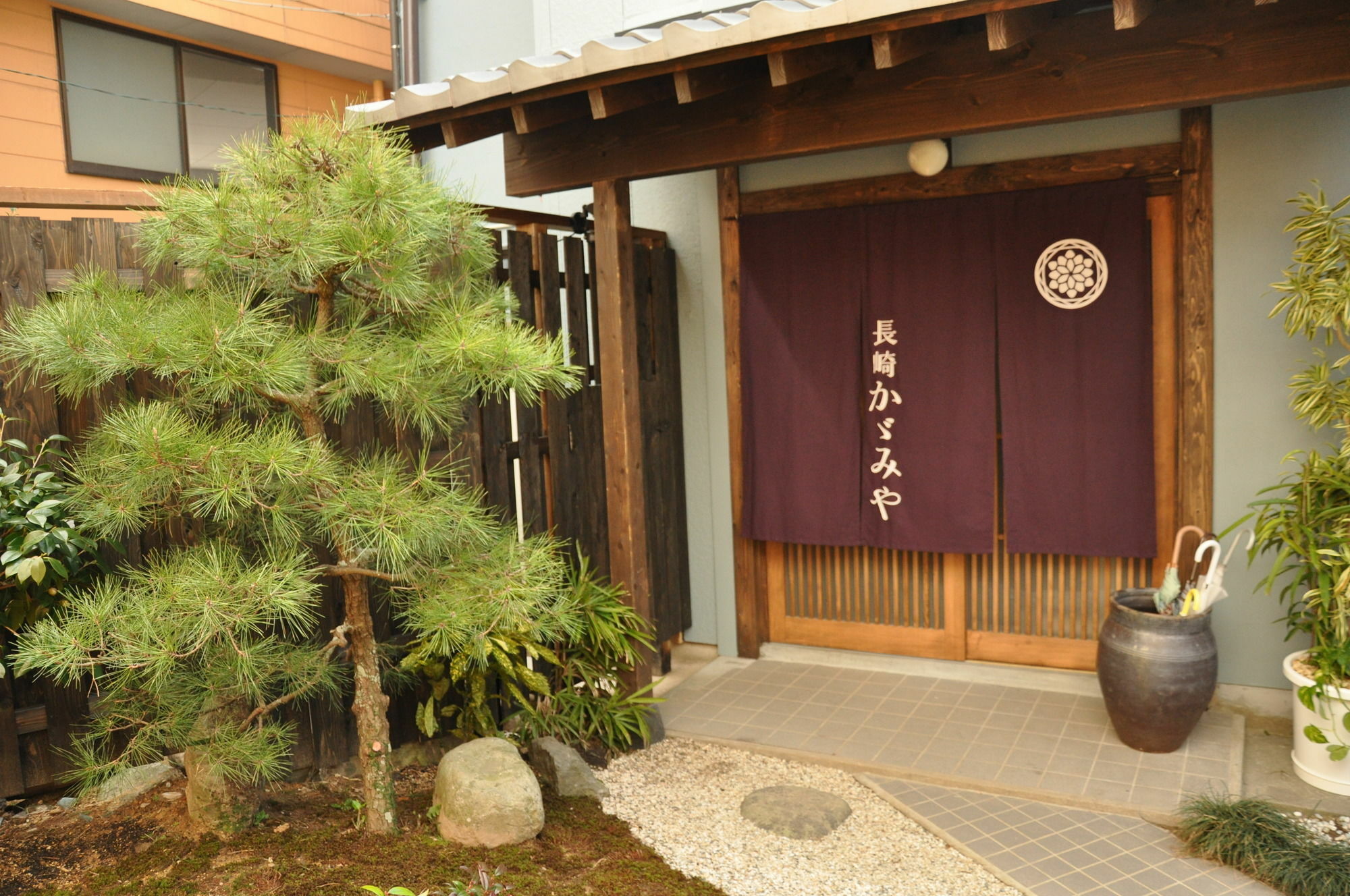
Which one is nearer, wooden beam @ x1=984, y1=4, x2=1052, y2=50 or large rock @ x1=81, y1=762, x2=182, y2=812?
wooden beam @ x1=984, y1=4, x2=1052, y2=50

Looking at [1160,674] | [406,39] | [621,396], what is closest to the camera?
[1160,674]

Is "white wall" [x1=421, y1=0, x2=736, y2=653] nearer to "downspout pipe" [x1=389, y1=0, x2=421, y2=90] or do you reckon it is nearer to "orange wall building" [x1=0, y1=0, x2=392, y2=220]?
"downspout pipe" [x1=389, y1=0, x2=421, y2=90]

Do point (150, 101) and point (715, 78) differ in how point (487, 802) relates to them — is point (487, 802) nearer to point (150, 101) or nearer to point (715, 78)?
point (715, 78)

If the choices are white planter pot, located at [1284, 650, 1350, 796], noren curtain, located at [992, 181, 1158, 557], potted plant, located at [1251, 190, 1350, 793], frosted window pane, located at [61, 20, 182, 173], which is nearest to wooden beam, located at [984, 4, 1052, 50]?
noren curtain, located at [992, 181, 1158, 557]

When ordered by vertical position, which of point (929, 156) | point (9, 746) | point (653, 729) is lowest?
point (653, 729)

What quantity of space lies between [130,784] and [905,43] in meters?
4.28

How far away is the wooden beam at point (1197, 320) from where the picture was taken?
16.0 feet

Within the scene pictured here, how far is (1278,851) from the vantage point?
3.61 metres

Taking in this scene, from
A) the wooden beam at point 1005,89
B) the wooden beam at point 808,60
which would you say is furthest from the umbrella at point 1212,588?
the wooden beam at point 808,60

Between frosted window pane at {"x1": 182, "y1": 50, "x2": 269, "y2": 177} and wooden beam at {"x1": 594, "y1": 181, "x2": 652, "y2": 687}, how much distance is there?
5.26 metres

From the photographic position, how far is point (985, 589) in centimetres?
585

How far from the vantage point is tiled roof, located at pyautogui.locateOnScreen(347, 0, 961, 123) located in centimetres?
351

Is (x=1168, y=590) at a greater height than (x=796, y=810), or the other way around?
(x=1168, y=590)

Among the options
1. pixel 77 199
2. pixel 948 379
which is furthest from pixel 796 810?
pixel 77 199
